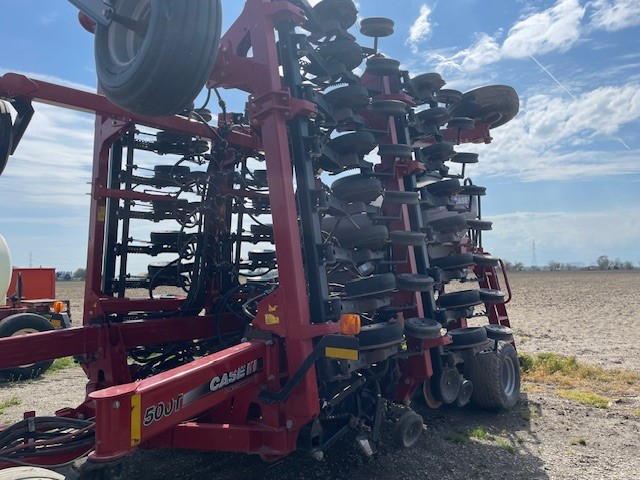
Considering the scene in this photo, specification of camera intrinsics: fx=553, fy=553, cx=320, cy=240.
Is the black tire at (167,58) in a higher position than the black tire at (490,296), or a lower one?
higher

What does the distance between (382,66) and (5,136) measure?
3.16 m

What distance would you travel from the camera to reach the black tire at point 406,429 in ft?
14.1

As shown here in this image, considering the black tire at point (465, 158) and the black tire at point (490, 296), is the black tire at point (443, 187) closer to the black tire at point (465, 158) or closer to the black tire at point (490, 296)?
the black tire at point (465, 158)

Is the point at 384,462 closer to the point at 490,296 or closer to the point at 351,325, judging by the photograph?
the point at 351,325

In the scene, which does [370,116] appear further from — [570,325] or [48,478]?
[570,325]

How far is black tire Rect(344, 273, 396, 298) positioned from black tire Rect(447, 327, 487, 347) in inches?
62.6

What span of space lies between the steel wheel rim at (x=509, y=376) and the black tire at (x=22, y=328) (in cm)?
640

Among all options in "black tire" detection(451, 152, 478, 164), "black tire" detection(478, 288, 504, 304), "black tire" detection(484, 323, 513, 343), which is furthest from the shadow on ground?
"black tire" detection(451, 152, 478, 164)

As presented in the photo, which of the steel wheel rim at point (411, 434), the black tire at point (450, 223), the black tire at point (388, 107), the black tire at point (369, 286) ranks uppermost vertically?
the black tire at point (388, 107)

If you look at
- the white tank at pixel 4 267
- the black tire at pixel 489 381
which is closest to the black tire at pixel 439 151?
the black tire at pixel 489 381

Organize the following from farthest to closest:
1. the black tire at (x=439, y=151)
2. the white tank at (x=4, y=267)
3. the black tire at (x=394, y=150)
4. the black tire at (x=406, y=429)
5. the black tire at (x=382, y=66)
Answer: the white tank at (x=4, y=267) < the black tire at (x=439, y=151) < the black tire at (x=382, y=66) < the black tire at (x=394, y=150) < the black tire at (x=406, y=429)

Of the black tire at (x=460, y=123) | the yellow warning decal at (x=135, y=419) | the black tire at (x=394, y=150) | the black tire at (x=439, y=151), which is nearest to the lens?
the yellow warning decal at (x=135, y=419)

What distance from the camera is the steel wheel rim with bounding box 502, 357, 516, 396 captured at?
6.06 meters

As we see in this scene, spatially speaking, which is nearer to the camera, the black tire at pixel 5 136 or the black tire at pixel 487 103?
the black tire at pixel 5 136
